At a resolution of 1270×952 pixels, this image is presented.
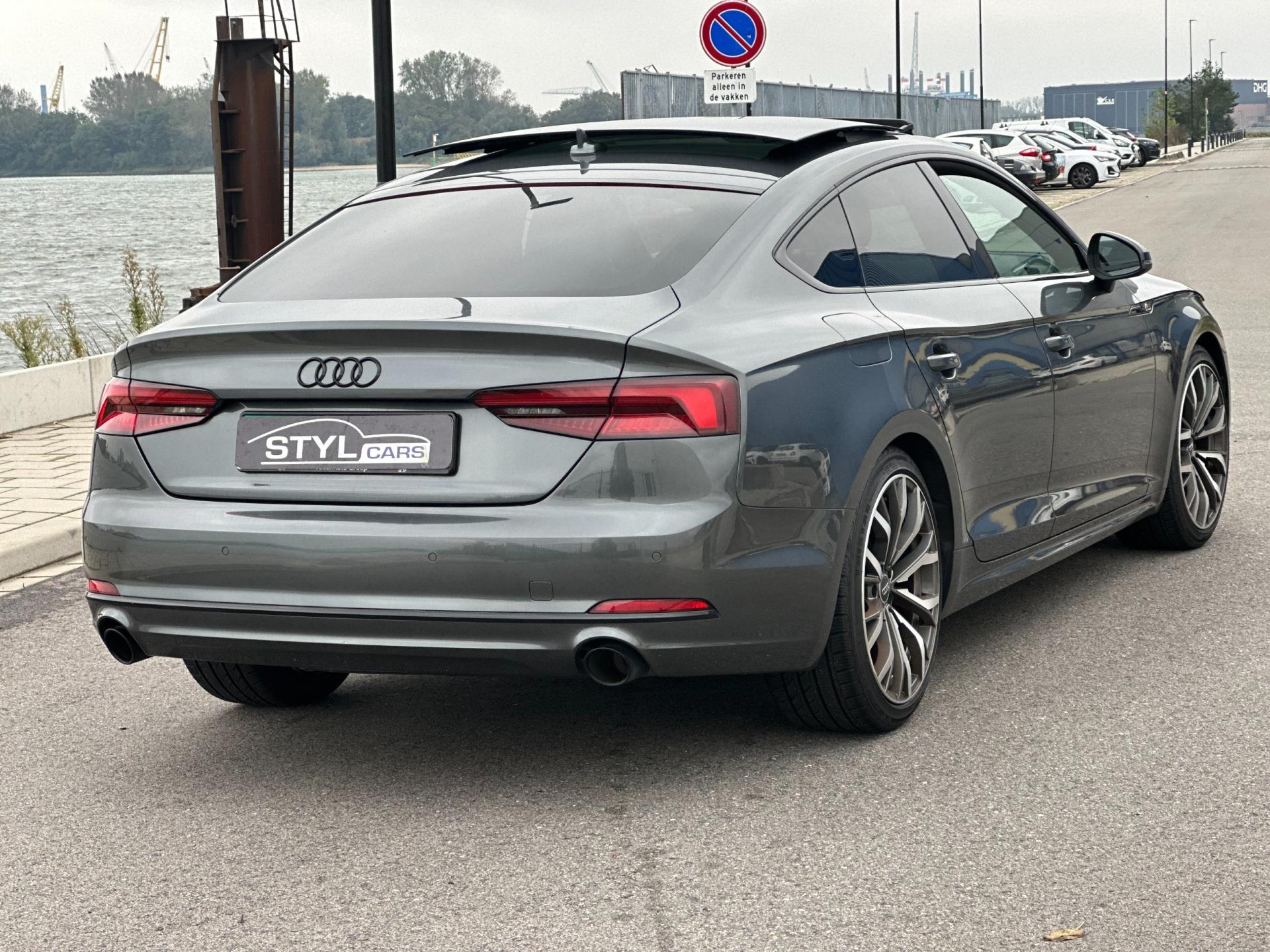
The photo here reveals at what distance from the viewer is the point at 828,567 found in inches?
164

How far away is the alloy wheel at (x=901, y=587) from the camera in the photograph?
→ 4.50 m

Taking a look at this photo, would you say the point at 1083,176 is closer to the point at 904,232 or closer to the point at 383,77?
the point at 383,77

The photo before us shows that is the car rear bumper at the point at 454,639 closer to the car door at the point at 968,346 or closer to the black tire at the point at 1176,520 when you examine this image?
the car door at the point at 968,346

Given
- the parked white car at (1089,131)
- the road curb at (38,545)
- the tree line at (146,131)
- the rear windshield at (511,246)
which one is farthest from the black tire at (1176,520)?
the tree line at (146,131)

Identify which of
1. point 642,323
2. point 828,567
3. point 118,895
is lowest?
point 118,895

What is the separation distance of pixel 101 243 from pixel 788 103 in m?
22.1

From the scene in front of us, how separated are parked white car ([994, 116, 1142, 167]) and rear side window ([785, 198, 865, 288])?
50590 millimetres

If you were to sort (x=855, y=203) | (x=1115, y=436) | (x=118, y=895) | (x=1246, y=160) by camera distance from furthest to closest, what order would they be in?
1. (x=1246, y=160)
2. (x=1115, y=436)
3. (x=855, y=203)
4. (x=118, y=895)

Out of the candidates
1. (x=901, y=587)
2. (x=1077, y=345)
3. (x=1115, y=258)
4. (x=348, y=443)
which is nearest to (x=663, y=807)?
(x=901, y=587)

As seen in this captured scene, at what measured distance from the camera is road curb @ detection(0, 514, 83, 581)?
7.20m

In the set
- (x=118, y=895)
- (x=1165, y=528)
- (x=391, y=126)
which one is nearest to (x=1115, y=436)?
(x=1165, y=528)

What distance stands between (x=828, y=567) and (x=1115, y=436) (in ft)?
6.98

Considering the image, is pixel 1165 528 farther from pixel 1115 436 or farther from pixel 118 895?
pixel 118 895

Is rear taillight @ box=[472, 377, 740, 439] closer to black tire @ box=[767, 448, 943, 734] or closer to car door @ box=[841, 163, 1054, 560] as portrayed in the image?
black tire @ box=[767, 448, 943, 734]
